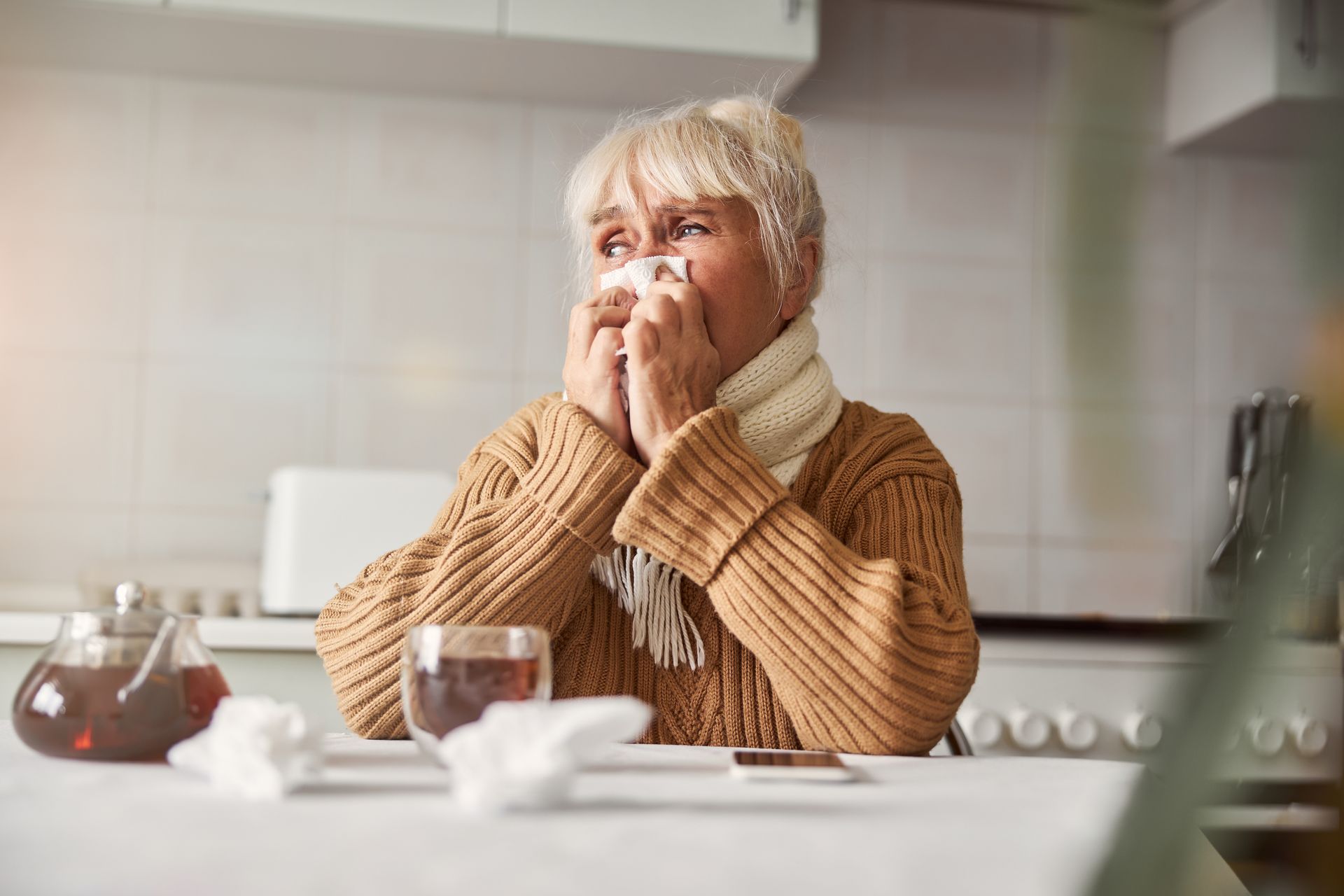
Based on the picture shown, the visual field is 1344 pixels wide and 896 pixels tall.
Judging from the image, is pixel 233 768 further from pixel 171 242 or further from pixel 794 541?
pixel 171 242

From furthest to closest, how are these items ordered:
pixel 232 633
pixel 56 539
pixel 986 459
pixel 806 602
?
pixel 986 459 < pixel 56 539 < pixel 232 633 < pixel 806 602

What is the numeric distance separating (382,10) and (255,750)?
1.82 m

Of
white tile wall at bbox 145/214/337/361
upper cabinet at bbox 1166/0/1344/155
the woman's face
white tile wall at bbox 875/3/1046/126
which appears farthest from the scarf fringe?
white tile wall at bbox 875/3/1046/126

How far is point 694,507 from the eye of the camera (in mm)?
1021

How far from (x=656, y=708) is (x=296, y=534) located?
1.02 m

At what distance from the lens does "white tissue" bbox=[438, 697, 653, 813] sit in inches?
20.4

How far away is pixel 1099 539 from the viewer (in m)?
0.14

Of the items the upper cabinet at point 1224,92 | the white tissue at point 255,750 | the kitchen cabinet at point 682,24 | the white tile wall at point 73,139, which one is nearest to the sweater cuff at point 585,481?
the white tissue at point 255,750

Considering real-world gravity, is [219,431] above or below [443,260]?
below

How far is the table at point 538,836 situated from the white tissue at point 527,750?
1 centimetres

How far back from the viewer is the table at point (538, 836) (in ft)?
1.41

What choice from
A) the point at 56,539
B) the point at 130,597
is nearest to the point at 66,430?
the point at 56,539

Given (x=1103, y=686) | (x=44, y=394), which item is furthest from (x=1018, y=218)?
(x=44, y=394)

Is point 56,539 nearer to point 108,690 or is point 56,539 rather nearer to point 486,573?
point 486,573
